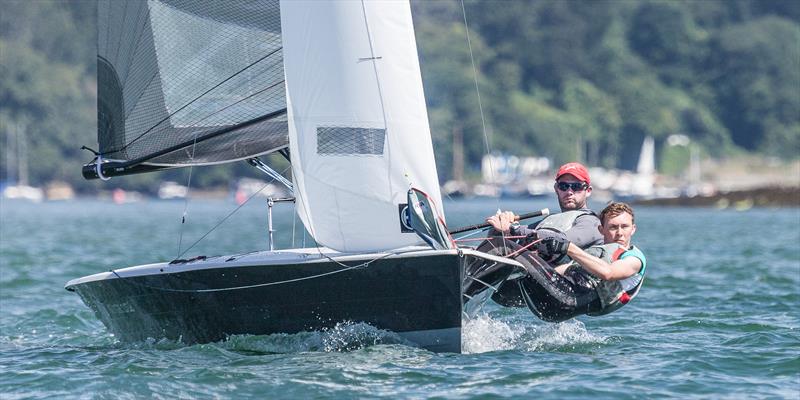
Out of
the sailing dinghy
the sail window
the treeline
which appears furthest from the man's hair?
the treeline

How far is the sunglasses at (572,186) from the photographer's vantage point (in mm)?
12734

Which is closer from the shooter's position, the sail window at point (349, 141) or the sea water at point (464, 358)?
the sea water at point (464, 358)

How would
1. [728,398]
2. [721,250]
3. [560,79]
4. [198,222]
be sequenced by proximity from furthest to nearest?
[560,79]
[198,222]
[721,250]
[728,398]

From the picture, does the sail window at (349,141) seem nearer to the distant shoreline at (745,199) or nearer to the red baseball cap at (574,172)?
the red baseball cap at (574,172)

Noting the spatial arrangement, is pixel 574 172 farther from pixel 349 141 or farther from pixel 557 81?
pixel 557 81

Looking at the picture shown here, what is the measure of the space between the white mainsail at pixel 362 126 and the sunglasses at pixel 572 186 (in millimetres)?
1406

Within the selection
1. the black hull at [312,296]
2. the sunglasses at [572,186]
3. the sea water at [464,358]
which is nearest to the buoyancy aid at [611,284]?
the sea water at [464,358]

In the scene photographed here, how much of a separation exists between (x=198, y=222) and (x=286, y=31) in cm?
4349

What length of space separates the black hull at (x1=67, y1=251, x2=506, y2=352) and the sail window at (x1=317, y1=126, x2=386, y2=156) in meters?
0.84

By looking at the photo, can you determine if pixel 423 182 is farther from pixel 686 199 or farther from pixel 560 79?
pixel 560 79

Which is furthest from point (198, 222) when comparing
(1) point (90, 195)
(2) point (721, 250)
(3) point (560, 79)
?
(3) point (560, 79)

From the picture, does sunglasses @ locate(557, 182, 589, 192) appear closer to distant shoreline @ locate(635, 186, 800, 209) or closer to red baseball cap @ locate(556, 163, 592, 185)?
red baseball cap @ locate(556, 163, 592, 185)

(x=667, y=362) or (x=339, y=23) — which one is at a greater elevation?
(x=339, y=23)

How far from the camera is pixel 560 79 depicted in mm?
127312
